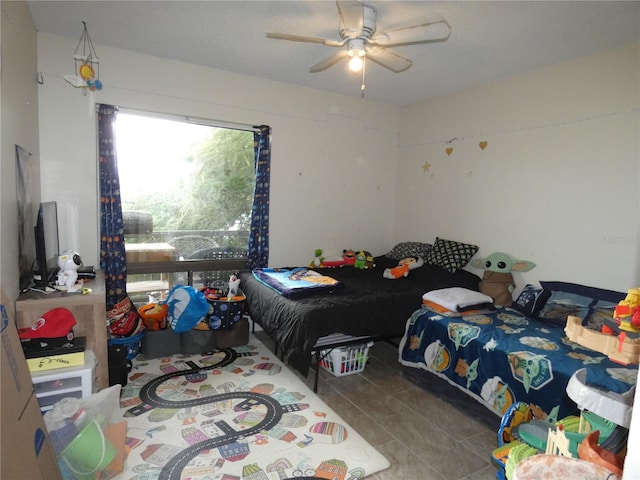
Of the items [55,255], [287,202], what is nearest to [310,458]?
[55,255]

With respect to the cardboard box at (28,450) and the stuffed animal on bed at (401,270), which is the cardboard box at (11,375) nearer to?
the cardboard box at (28,450)

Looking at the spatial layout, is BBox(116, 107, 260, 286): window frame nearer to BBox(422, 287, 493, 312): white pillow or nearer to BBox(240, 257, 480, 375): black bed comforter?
BBox(240, 257, 480, 375): black bed comforter

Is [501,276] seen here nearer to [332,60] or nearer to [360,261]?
[360,261]

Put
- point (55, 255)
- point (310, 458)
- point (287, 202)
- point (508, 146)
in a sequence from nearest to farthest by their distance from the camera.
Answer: point (310, 458) < point (55, 255) < point (508, 146) < point (287, 202)

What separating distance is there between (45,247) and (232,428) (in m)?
1.58

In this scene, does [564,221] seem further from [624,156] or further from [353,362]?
[353,362]

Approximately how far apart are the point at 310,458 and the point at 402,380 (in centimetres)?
118

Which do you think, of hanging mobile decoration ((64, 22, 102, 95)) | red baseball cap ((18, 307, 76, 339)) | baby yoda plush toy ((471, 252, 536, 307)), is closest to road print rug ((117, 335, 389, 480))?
red baseball cap ((18, 307, 76, 339))

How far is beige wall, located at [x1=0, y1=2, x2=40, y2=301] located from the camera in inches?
71.1

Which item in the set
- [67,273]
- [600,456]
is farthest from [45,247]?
[600,456]

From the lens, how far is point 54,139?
304cm

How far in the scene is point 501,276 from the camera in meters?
3.41

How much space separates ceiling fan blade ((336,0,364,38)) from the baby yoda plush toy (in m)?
2.37

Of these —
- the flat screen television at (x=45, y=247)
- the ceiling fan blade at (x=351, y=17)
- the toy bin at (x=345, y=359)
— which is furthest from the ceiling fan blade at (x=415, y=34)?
the flat screen television at (x=45, y=247)
